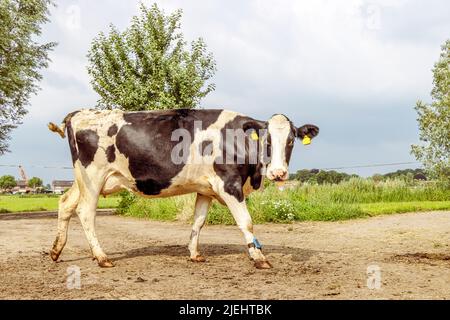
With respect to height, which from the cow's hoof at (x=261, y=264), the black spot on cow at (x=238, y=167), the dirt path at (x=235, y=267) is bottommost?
the dirt path at (x=235, y=267)

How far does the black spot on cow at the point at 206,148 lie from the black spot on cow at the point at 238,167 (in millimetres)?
179

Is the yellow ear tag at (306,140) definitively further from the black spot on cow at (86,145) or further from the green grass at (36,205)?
the green grass at (36,205)

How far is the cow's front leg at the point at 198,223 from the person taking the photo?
8469 mm

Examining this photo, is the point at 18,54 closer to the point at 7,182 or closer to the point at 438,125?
the point at 438,125

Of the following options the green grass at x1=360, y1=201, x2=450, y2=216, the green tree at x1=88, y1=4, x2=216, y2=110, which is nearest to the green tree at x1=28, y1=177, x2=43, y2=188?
the green tree at x1=88, y1=4, x2=216, y2=110

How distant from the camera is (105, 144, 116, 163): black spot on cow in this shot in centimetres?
814

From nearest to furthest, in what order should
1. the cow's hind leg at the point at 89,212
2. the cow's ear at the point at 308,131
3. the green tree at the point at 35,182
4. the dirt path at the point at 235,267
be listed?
1. the dirt path at the point at 235,267
2. the cow's hind leg at the point at 89,212
3. the cow's ear at the point at 308,131
4. the green tree at the point at 35,182

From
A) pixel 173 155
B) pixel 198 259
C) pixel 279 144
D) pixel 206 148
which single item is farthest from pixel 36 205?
pixel 279 144

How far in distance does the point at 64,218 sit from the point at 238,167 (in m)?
3.18

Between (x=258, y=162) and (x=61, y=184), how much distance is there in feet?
328

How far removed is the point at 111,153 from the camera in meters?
8.15

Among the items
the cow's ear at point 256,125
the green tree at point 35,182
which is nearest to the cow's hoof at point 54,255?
the cow's ear at point 256,125

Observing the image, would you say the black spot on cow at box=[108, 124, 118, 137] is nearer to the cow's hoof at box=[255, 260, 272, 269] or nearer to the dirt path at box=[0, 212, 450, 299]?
the dirt path at box=[0, 212, 450, 299]
